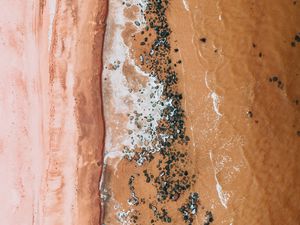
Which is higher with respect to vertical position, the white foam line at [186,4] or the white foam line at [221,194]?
the white foam line at [186,4]

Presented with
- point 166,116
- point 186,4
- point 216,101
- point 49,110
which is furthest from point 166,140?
point 186,4

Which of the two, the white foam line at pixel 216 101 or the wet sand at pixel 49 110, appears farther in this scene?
the white foam line at pixel 216 101

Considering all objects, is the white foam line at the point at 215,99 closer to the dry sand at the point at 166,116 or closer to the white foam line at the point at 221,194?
the dry sand at the point at 166,116

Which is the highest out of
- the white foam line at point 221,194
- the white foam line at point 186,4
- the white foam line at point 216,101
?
the white foam line at point 186,4

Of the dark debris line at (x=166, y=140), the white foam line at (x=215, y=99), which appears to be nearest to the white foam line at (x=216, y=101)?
the white foam line at (x=215, y=99)

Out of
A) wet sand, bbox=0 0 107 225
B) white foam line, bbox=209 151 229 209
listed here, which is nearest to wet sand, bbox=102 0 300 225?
white foam line, bbox=209 151 229 209
